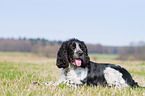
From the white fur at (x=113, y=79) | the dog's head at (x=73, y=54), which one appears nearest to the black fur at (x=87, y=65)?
the dog's head at (x=73, y=54)

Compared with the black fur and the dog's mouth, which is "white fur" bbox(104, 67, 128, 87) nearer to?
the black fur

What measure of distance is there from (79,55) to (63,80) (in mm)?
965

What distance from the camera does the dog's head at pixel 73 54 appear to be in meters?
5.69

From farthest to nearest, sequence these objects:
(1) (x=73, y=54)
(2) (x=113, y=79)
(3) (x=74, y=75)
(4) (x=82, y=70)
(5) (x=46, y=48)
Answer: (5) (x=46, y=48), (2) (x=113, y=79), (4) (x=82, y=70), (3) (x=74, y=75), (1) (x=73, y=54)

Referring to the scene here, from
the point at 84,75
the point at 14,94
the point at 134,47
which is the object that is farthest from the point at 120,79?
the point at 134,47

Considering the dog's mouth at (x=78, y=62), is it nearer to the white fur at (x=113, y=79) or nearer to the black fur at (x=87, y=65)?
the black fur at (x=87, y=65)

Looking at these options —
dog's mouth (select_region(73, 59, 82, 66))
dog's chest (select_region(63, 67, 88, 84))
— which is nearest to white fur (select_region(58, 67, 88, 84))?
dog's chest (select_region(63, 67, 88, 84))

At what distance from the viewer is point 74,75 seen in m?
5.89

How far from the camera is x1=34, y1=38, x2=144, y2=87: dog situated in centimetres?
577

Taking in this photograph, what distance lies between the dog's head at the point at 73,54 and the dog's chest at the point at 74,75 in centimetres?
17

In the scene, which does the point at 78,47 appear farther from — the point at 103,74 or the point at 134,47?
the point at 134,47

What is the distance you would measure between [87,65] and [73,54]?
2.23 feet

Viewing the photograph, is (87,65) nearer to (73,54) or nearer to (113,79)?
(73,54)

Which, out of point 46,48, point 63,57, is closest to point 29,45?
point 46,48
